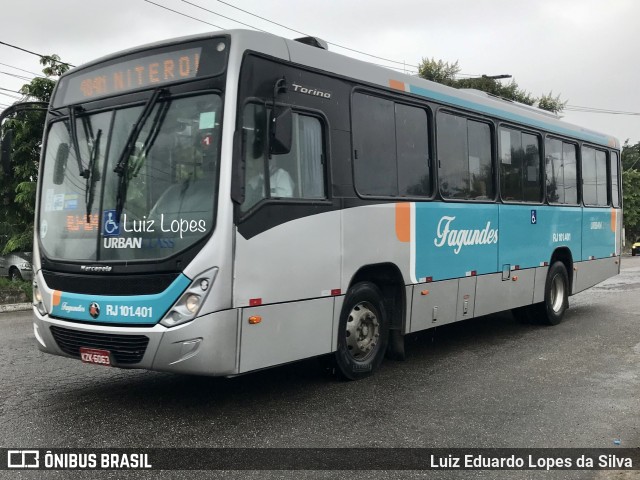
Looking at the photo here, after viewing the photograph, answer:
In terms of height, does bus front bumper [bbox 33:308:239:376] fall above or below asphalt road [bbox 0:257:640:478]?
above

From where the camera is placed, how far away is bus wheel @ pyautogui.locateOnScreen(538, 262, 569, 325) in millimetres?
10602

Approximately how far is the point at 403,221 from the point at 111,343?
337cm

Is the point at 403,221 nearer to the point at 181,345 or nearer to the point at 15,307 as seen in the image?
the point at 181,345

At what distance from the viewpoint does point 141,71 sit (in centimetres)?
586

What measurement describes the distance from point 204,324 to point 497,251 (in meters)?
5.12

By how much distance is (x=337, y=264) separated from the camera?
639 cm

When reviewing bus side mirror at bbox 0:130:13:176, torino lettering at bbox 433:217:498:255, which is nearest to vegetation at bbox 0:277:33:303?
bus side mirror at bbox 0:130:13:176

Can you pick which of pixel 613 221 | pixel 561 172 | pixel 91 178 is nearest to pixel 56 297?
pixel 91 178

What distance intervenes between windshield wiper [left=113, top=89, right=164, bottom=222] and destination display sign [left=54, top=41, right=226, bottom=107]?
0.68 feet

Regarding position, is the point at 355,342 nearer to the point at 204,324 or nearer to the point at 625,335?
the point at 204,324

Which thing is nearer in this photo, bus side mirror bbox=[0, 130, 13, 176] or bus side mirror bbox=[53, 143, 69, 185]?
bus side mirror bbox=[53, 143, 69, 185]

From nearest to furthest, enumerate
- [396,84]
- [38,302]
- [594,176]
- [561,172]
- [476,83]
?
[38,302]
[396,84]
[561,172]
[594,176]
[476,83]

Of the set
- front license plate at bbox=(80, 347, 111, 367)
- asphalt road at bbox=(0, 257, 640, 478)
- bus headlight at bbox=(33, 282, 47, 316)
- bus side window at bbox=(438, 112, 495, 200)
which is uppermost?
bus side window at bbox=(438, 112, 495, 200)

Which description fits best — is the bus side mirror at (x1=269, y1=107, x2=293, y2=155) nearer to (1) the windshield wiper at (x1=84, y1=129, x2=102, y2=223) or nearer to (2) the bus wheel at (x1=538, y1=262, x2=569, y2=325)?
(1) the windshield wiper at (x1=84, y1=129, x2=102, y2=223)
